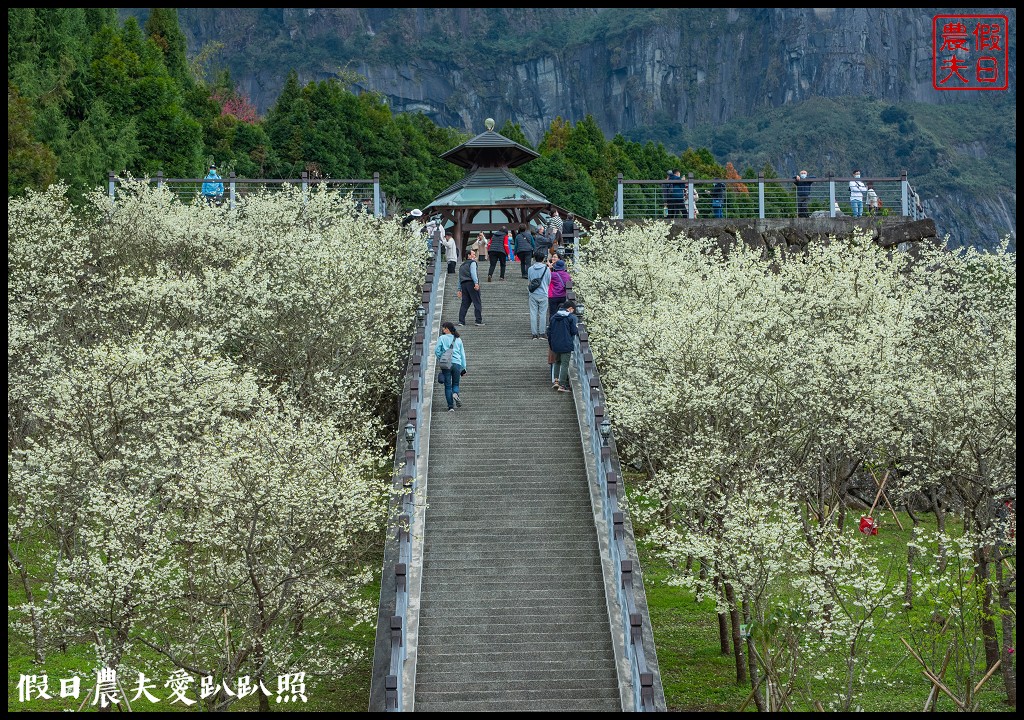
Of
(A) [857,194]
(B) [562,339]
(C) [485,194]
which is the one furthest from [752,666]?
(A) [857,194]

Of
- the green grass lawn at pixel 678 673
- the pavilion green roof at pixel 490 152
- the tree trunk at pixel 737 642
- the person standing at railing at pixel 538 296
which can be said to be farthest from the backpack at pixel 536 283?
the pavilion green roof at pixel 490 152

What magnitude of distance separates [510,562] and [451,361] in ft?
20.4

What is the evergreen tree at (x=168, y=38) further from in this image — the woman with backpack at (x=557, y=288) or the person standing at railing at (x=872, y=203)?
the woman with backpack at (x=557, y=288)

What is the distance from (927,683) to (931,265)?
19.2 metres

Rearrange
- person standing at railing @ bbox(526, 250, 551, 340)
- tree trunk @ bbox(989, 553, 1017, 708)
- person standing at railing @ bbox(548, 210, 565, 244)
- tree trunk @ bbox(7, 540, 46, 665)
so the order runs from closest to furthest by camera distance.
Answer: tree trunk @ bbox(7, 540, 46, 665), tree trunk @ bbox(989, 553, 1017, 708), person standing at railing @ bbox(526, 250, 551, 340), person standing at railing @ bbox(548, 210, 565, 244)

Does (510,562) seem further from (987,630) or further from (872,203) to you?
(872,203)

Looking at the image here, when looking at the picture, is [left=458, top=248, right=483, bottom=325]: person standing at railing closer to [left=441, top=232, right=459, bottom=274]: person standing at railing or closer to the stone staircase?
the stone staircase

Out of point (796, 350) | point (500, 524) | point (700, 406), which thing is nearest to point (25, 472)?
point (500, 524)

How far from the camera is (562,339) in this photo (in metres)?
28.1

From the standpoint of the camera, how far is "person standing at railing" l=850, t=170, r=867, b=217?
4500 centimetres

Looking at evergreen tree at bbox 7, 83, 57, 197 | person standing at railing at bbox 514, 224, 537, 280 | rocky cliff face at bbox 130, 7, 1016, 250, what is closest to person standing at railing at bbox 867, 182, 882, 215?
person standing at railing at bbox 514, 224, 537, 280

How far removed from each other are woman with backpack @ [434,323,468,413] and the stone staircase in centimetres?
41

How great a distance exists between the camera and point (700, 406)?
2575 cm

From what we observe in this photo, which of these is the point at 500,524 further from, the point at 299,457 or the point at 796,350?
the point at 796,350
